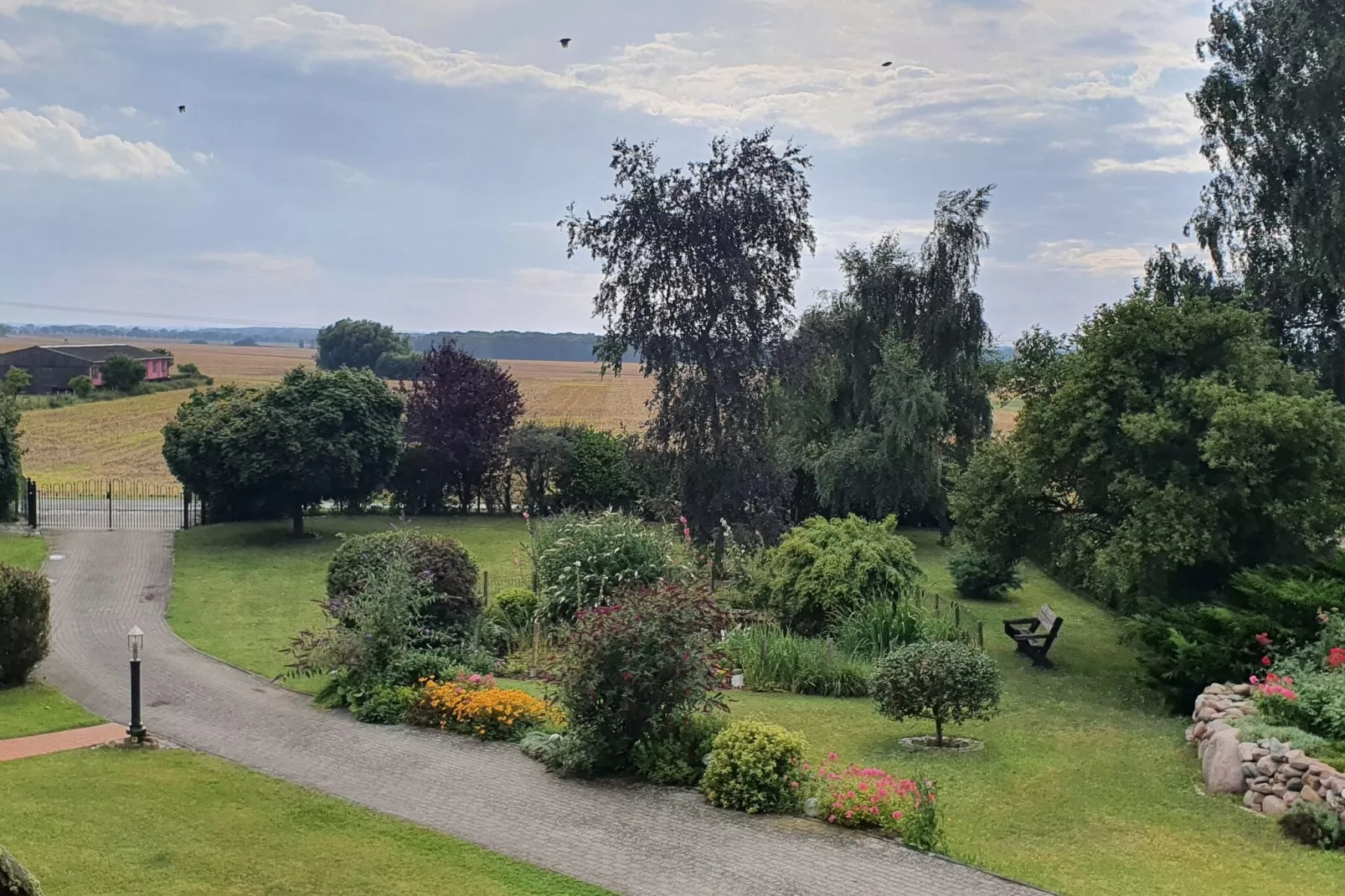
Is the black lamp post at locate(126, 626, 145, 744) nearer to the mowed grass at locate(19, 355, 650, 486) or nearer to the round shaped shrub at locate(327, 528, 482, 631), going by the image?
the round shaped shrub at locate(327, 528, 482, 631)

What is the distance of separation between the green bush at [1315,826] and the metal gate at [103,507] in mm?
27044

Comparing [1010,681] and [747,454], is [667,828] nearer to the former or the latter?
[1010,681]

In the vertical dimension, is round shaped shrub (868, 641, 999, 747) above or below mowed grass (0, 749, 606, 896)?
above

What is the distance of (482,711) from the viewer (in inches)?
476

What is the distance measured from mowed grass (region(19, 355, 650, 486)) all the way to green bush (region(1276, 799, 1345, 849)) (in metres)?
18.8

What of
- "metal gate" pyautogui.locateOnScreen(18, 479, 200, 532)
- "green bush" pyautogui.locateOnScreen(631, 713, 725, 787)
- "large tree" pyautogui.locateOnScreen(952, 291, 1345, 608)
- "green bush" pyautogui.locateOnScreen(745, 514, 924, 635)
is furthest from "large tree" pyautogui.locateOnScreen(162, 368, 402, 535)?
"green bush" pyautogui.locateOnScreen(631, 713, 725, 787)

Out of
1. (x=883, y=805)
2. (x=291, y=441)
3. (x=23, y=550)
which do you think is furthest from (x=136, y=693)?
(x=23, y=550)

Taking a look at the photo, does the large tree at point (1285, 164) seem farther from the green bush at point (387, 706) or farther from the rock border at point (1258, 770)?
the green bush at point (387, 706)

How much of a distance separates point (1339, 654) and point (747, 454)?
1364cm

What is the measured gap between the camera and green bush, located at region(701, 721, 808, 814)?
9445mm

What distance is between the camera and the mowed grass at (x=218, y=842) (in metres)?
7.67

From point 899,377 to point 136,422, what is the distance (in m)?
43.9

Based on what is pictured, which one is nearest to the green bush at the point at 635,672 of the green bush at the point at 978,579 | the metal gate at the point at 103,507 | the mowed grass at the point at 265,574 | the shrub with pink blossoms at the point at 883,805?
the shrub with pink blossoms at the point at 883,805

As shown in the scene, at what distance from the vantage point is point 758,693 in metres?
14.7
